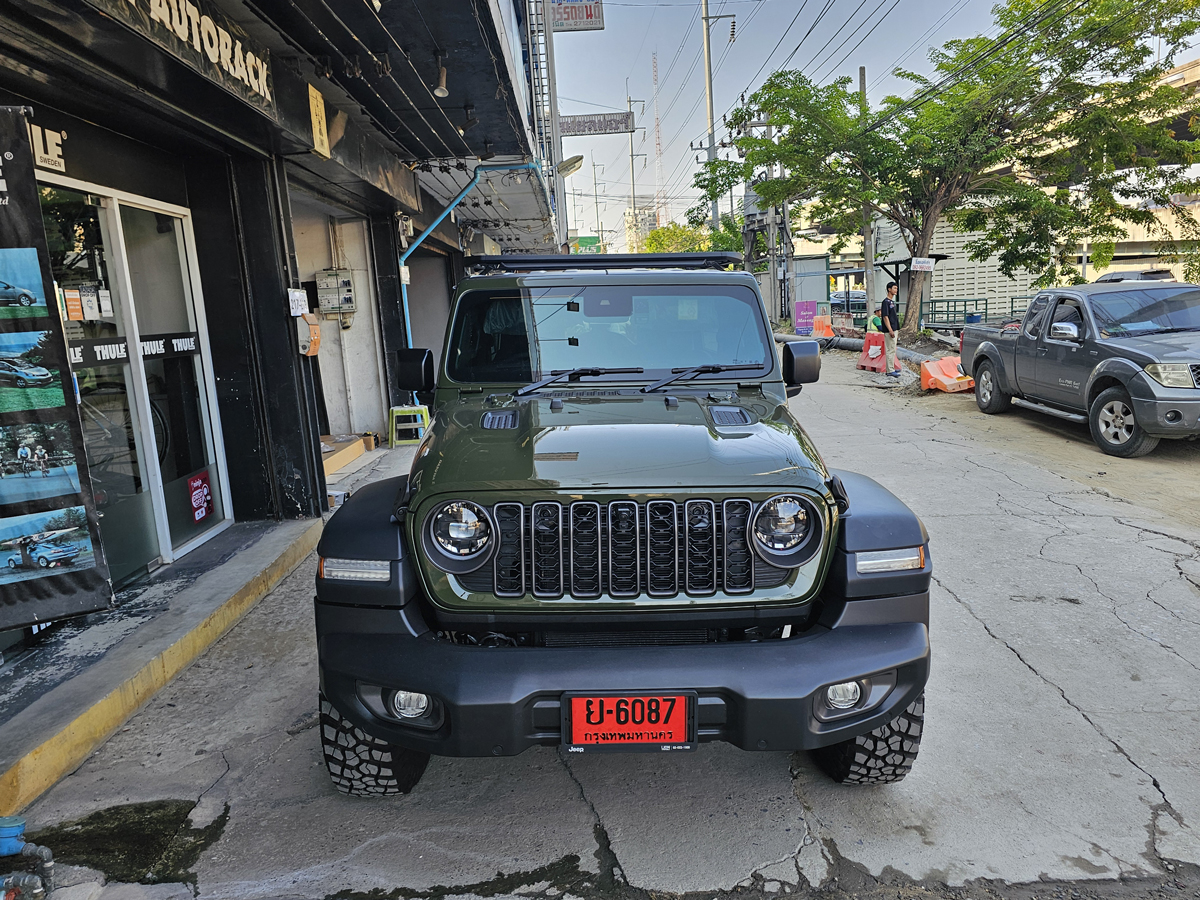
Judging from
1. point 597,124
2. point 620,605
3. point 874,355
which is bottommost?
point 874,355

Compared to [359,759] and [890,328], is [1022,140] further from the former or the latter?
[359,759]

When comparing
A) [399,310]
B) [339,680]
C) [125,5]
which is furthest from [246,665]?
[399,310]

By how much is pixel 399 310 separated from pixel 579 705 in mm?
9608

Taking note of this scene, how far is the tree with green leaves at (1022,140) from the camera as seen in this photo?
17438 millimetres

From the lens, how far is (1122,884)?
258 centimetres

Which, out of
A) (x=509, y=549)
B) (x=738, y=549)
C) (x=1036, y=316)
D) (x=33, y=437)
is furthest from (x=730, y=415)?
(x=1036, y=316)

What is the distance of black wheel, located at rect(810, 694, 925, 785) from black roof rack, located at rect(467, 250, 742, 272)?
103 inches

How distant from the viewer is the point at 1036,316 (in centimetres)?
1047

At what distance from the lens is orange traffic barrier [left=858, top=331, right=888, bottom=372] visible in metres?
17.5

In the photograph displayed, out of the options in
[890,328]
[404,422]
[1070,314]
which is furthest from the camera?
[890,328]

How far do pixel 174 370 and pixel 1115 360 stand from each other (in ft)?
28.8

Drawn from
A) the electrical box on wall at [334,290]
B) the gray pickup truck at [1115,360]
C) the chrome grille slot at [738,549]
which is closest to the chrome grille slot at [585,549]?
the chrome grille slot at [738,549]

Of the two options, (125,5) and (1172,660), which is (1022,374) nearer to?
(1172,660)

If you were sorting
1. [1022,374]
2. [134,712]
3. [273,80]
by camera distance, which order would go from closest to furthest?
[134,712] < [273,80] < [1022,374]
